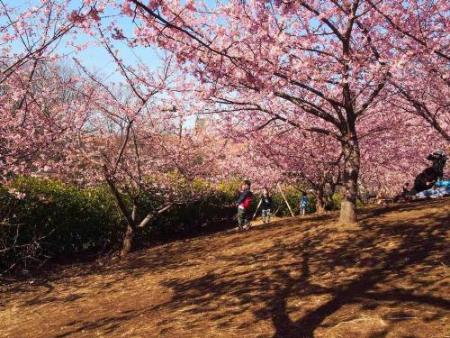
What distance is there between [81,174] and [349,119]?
27.5 ft

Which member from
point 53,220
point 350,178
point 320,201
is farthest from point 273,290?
point 320,201

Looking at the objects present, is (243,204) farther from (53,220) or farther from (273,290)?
(273,290)

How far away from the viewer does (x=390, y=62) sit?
658cm

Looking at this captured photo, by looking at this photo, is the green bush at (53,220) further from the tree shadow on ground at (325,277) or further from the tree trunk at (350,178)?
the tree trunk at (350,178)

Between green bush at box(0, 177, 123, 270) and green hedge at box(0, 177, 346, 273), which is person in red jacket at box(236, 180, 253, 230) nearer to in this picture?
green hedge at box(0, 177, 346, 273)

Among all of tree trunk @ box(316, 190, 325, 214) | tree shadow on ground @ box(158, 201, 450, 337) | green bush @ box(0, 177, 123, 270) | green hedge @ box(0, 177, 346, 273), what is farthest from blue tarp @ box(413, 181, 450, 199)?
green bush @ box(0, 177, 123, 270)

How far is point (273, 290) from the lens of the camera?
610 centimetres

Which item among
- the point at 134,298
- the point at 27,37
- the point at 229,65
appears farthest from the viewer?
the point at 229,65

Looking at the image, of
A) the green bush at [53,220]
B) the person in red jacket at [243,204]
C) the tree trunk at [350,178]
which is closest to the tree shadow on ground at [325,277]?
the tree trunk at [350,178]

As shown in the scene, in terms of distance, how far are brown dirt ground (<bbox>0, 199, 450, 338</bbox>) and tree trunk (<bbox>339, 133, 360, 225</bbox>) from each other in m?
0.39

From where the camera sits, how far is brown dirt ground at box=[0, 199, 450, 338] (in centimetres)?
486

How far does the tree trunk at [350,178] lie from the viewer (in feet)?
29.1

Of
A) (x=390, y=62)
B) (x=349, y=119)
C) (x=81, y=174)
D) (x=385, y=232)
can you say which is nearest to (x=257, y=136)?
(x=349, y=119)

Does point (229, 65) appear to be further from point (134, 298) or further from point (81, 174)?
point (81, 174)
